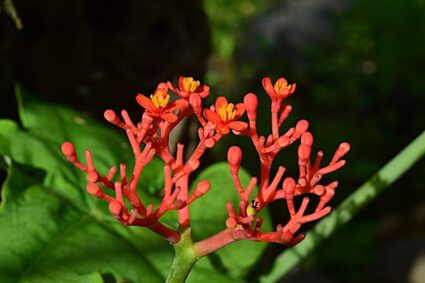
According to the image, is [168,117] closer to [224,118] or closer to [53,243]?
[224,118]

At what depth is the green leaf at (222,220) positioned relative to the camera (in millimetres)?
1623

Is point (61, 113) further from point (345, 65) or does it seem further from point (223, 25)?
point (223, 25)

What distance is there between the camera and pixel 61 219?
147cm

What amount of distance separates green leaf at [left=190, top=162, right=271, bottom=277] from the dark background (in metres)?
0.15

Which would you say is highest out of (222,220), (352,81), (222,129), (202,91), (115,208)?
(352,81)

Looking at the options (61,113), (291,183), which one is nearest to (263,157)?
(291,183)

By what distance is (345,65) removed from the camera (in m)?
4.18

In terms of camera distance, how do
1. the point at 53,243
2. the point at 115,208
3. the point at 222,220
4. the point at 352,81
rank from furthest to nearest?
the point at 352,81
the point at 222,220
the point at 53,243
the point at 115,208

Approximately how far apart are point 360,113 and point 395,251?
2.65 ft

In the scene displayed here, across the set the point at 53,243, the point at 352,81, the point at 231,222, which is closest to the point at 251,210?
the point at 231,222

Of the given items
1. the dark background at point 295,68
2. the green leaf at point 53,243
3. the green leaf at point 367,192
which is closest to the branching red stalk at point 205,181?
the green leaf at point 53,243

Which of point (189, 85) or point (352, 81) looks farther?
point (352, 81)

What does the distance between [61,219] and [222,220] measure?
0.36 meters

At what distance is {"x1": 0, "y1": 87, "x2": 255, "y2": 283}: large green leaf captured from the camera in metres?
1.34
